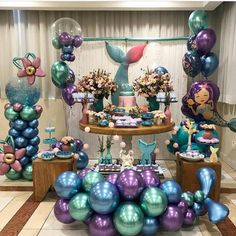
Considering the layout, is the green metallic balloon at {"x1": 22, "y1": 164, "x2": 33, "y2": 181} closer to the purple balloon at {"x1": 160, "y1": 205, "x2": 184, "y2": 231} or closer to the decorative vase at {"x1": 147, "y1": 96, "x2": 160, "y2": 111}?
the decorative vase at {"x1": 147, "y1": 96, "x2": 160, "y2": 111}

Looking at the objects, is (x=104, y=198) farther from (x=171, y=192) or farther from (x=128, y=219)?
(x=171, y=192)

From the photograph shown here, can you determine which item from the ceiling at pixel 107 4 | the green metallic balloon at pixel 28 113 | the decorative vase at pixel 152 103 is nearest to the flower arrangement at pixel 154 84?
the decorative vase at pixel 152 103

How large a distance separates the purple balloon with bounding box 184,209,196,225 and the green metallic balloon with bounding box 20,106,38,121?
6.76 feet

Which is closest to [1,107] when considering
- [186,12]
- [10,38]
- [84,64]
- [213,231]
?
[10,38]

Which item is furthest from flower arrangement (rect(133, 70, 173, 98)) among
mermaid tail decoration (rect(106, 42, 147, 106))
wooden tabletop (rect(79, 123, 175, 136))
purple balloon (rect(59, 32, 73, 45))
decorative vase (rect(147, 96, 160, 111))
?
purple balloon (rect(59, 32, 73, 45))

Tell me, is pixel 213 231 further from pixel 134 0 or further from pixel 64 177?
pixel 134 0

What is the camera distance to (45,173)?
2.95 metres

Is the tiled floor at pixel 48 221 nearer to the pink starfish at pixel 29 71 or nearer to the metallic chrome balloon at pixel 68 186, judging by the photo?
the metallic chrome balloon at pixel 68 186

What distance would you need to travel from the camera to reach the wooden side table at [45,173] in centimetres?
293

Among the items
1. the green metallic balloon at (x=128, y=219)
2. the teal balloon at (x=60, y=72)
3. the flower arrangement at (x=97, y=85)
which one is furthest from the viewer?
the teal balloon at (x=60, y=72)

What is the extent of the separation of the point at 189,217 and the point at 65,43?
257 cm

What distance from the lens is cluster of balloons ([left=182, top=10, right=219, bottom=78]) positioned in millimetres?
3625

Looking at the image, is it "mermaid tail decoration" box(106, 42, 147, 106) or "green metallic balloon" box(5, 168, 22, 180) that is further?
"mermaid tail decoration" box(106, 42, 147, 106)

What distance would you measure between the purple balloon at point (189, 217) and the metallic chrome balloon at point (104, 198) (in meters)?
0.63
